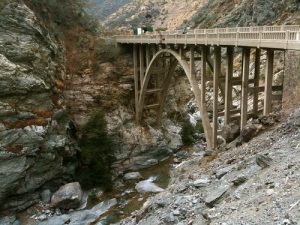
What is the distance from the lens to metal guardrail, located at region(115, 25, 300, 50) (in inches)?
594

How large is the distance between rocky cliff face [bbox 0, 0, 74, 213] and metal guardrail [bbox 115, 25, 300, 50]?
408 inches

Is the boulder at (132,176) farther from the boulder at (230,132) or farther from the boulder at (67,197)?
the boulder at (230,132)

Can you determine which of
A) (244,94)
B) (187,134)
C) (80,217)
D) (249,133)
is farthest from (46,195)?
(187,134)

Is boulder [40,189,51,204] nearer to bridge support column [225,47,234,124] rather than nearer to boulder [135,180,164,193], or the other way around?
boulder [135,180,164,193]

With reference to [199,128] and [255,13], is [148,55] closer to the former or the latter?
[199,128]

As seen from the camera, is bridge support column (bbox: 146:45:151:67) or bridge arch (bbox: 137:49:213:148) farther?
bridge support column (bbox: 146:45:151:67)

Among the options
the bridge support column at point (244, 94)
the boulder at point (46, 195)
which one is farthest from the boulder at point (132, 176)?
the bridge support column at point (244, 94)

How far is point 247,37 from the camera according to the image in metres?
19.0

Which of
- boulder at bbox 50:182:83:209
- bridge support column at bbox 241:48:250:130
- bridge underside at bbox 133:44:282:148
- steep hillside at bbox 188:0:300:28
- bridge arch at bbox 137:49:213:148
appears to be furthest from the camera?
steep hillside at bbox 188:0:300:28

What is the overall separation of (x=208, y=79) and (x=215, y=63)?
2.54 metres

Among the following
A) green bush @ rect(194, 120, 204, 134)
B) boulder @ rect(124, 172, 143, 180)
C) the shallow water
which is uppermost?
green bush @ rect(194, 120, 204, 134)

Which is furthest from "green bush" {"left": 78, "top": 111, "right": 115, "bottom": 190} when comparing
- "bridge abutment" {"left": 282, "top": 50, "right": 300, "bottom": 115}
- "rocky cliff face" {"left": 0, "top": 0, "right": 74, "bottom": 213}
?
"bridge abutment" {"left": 282, "top": 50, "right": 300, "bottom": 115}

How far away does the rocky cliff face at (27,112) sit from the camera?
2552 cm

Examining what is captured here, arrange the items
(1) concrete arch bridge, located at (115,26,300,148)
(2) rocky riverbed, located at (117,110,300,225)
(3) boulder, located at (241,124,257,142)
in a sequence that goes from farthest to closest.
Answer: (1) concrete arch bridge, located at (115,26,300,148)
(3) boulder, located at (241,124,257,142)
(2) rocky riverbed, located at (117,110,300,225)
